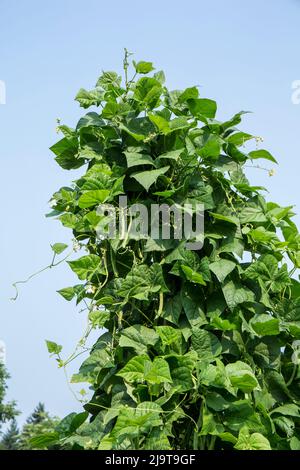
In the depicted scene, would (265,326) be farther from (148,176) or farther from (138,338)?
(148,176)

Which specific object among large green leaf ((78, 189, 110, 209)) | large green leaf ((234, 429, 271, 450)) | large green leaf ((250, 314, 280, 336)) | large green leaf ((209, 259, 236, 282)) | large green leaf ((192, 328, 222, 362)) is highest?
large green leaf ((78, 189, 110, 209))

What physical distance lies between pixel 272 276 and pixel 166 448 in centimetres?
55

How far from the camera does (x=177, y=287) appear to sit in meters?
1.53

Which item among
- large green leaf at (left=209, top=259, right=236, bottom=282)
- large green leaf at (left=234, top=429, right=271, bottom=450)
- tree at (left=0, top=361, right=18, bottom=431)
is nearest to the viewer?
large green leaf at (left=234, top=429, right=271, bottom=450)

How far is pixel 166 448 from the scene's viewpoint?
1.28 metres

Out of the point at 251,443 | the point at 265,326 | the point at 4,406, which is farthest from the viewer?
the point at 4,406

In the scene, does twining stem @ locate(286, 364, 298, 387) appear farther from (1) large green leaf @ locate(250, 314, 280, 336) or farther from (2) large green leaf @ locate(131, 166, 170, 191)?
(2) large green leaf @ locate(131, 166, 170, 191)

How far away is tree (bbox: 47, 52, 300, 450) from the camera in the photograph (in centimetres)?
136

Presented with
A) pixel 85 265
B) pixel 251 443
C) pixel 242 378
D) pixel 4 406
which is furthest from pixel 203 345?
pixel 4 406

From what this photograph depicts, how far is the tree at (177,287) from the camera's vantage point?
136cm

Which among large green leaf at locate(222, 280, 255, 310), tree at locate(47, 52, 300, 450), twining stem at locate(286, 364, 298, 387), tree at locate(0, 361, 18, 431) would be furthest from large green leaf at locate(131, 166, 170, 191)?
tree at locate(0, 361, 18, 431)

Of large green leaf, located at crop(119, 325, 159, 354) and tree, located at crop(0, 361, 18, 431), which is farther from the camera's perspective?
tree, located at crop(0, 361, 18, 431)

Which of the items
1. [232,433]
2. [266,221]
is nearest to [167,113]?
[266,221]
